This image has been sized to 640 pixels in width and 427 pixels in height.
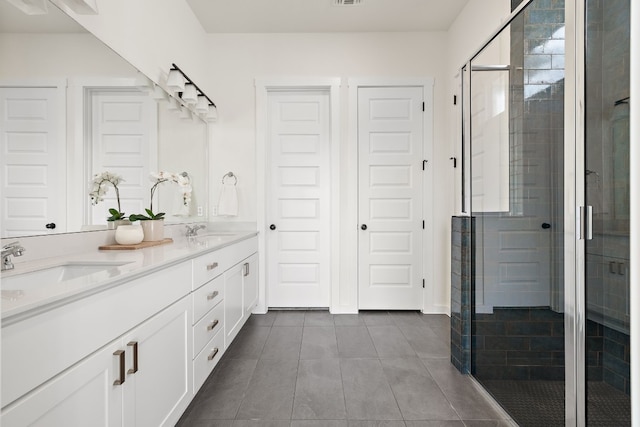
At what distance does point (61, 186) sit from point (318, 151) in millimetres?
2300

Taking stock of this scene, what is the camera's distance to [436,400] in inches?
70.6

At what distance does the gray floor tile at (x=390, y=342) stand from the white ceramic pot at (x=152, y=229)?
1738mm

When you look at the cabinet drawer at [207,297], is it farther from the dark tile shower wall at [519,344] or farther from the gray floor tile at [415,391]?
the dark tile shower wall at [519,344]

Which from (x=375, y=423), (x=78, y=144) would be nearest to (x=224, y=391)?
(x=375, y=423)

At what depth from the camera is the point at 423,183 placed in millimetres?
3334

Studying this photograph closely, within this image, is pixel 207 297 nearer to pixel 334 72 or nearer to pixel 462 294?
pixel 462 294

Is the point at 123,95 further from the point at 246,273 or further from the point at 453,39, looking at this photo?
the point at 453,39

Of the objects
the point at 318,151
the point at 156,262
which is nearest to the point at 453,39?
the point at 318,151

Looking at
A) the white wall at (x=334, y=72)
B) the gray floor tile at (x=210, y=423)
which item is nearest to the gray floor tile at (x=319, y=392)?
the gray floor tile at (x=210, y=423)

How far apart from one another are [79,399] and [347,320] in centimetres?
246

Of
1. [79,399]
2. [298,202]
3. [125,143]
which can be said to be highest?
[125,143]

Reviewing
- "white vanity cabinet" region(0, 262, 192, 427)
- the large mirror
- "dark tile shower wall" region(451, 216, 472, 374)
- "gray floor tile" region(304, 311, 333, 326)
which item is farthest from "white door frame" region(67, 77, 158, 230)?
"dark tile shower wall" region(451, 216, 472, 374)

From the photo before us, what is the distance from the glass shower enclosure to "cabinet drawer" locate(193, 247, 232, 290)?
1.56 m

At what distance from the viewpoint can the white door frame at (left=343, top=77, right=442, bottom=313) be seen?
332 centimetres
